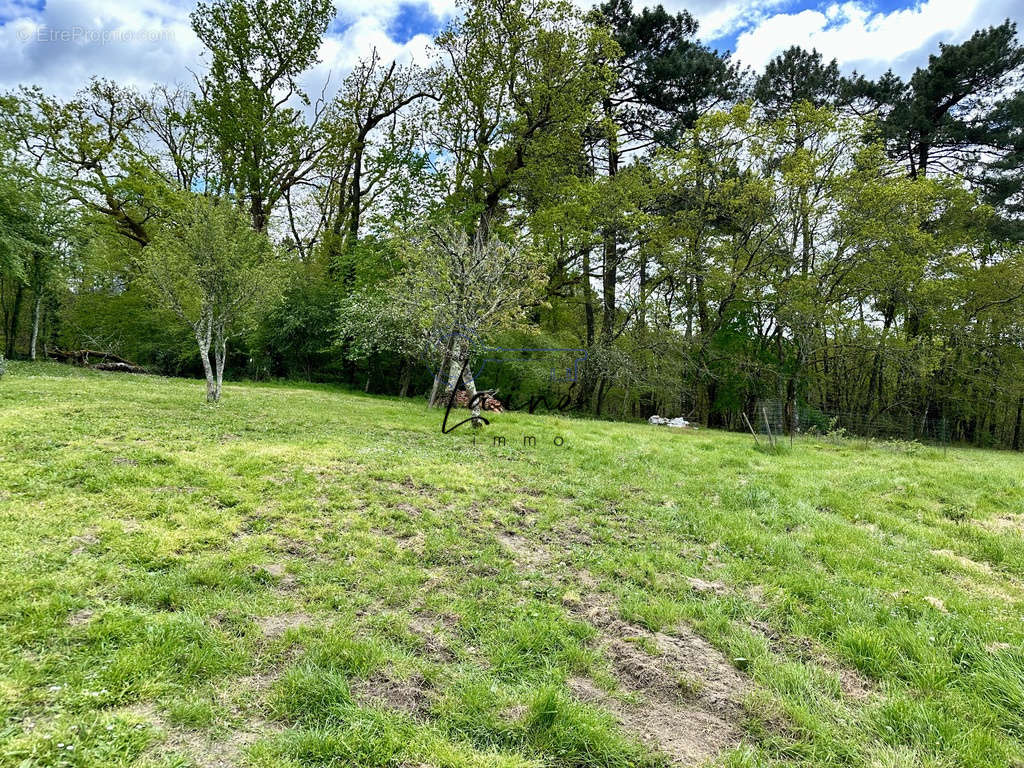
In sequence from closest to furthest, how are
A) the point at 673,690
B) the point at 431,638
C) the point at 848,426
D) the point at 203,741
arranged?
1. the point at 203,741
2. the point at 673,690
3. the point at 431,638
4. the point at 848,426

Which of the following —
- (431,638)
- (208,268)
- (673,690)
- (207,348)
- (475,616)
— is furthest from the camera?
(207,348)

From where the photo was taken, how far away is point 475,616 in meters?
3.32

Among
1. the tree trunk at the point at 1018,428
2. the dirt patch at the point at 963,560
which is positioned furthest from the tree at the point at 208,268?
the tree trunk at the point at 1018,428

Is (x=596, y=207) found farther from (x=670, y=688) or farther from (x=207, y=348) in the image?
(x=670, y=688)

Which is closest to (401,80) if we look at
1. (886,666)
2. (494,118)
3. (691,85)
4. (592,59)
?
(494,118)

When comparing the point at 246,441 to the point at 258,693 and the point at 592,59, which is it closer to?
the point at 258,693

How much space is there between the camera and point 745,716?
8.23 ft

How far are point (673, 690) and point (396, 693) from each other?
1.61 metres

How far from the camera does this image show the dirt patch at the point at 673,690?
234 cm

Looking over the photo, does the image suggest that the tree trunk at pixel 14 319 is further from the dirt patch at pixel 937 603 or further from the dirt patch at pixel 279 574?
the dirt patch at pixel 937 603

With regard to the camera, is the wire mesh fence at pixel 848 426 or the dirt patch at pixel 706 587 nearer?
the dirt patch at pixel 706 587

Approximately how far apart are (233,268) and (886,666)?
12.0m

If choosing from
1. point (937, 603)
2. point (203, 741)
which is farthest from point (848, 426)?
point (203, 741)

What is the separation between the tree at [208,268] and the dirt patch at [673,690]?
Result: 10.4m
